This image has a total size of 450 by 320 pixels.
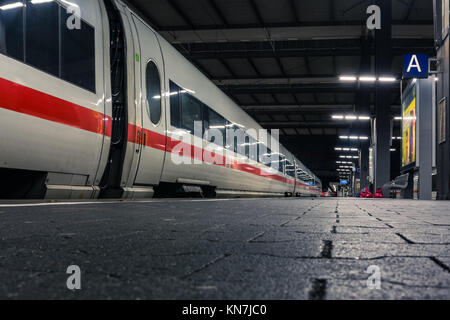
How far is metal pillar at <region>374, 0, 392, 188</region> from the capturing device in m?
13.4

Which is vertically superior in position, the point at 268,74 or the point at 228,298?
the point at 268,74

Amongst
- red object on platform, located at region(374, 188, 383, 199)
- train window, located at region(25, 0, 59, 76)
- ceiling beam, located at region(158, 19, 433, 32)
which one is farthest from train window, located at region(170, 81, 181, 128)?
red object on platform, located at region(374, 188, 383, 199)

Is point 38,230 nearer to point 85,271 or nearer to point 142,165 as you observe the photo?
point 85,271

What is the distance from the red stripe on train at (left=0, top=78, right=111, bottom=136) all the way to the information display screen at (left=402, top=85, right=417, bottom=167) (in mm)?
9949

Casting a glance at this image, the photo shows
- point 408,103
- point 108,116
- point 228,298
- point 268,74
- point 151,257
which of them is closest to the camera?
point 228,298

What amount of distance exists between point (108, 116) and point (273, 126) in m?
28.3

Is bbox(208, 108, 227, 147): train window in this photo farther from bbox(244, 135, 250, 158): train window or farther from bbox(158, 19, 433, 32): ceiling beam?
bbox(158, 19, 433, 32): ceiling beam

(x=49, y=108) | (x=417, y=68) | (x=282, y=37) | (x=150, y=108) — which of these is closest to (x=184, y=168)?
(x=150, y=108)

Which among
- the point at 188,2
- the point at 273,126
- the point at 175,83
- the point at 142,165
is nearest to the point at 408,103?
the point at 188,2

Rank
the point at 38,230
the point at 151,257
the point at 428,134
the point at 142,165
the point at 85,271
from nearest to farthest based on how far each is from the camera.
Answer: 1. the point at 85,271
2. the point at 151,257
3. the point at 38,230
4. the point at 142,165
5. the point at 428,134

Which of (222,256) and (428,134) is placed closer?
(222,256)

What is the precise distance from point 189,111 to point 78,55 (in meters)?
2.88

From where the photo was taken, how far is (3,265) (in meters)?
0.96

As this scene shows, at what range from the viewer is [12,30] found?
3.68 metres
